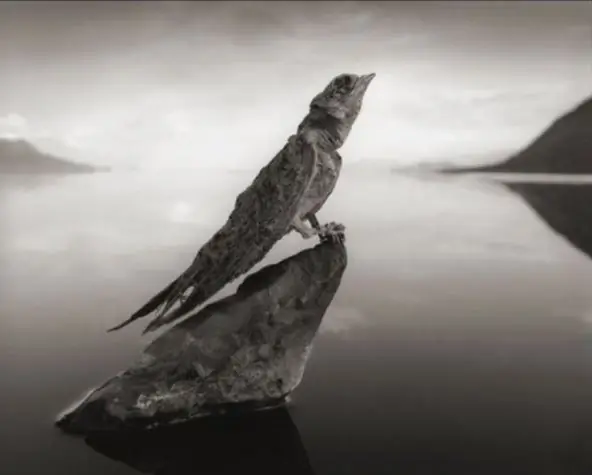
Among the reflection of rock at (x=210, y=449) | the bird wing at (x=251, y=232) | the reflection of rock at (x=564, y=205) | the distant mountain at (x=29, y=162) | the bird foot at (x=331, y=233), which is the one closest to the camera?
the reflection of rock at (x=210, y=449)

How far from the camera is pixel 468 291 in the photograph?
8.07ft

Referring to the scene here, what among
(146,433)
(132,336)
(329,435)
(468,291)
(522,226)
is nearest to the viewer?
(146,433)

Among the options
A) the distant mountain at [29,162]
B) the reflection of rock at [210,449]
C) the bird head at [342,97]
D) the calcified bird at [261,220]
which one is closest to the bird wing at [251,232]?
the calcified bird at [261,220]

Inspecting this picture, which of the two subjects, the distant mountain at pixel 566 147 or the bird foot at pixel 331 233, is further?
the distant mountain at pixel 566 147

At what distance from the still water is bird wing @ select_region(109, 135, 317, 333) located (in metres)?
0.38

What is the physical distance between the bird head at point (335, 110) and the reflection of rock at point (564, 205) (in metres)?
1.33

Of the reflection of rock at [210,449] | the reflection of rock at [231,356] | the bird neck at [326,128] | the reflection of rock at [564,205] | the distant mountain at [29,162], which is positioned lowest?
the reflection of rock at [210,449]

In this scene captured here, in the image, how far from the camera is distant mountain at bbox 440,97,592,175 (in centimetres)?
270

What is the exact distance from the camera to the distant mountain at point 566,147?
2699 millimetres

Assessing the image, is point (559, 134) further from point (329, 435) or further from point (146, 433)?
point (146, 433)

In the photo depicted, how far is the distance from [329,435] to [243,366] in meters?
0.31

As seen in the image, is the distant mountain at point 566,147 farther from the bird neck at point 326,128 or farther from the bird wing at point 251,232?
the bird wing at point 251,232

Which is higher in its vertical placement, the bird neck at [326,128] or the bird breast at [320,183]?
the bird neck at [326,128]

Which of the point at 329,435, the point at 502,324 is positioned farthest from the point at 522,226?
the point at 329,435
